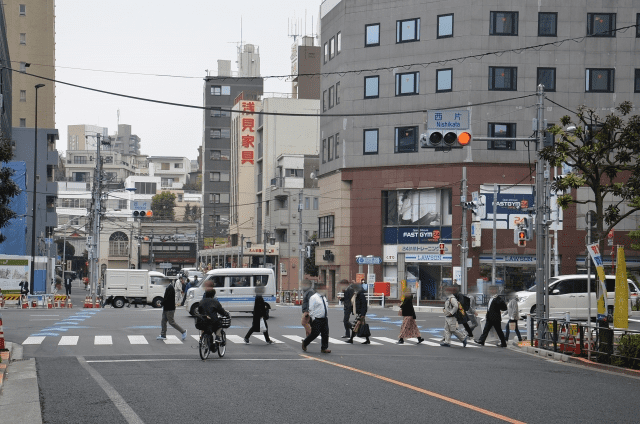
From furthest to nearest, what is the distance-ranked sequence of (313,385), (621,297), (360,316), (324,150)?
(324,150), (360,316), (621,297), (313,385)

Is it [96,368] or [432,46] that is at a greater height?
[432,46]

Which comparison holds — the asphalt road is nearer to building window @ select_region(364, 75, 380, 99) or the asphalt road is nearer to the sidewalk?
the sidewalk

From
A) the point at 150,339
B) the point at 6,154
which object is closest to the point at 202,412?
the point at 6,154

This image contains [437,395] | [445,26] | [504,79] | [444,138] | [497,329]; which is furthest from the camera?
[445,26]

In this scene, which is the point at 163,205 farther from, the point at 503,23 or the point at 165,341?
the point at 165,341

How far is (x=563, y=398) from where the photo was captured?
13.3 metres

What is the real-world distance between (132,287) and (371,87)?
21.9 metres

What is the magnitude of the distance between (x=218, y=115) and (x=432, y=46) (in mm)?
74010

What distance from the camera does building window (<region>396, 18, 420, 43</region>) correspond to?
59.7 meters

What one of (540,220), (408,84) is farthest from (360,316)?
(408,84)

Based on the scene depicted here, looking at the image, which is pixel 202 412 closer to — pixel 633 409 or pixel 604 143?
pixel 633 409

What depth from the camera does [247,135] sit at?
102 m

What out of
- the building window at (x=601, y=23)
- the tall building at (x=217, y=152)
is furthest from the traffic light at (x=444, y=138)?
the tall building at (x=217, y=152)

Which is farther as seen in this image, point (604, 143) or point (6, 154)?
point (604, 143)
